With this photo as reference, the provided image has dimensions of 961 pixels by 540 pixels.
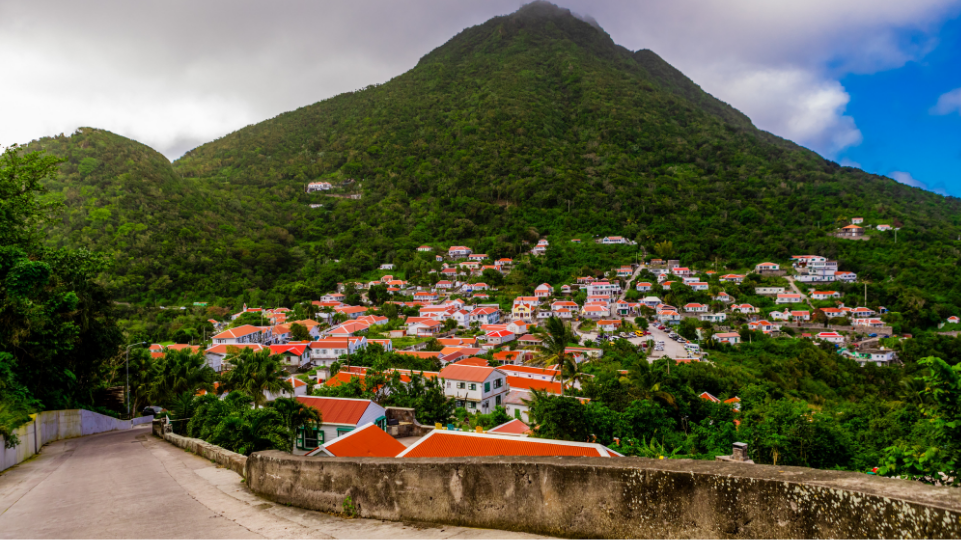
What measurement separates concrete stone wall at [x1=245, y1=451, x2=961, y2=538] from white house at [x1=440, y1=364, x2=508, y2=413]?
76.0 ft

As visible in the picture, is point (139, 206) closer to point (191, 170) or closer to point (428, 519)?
point (191, 170)

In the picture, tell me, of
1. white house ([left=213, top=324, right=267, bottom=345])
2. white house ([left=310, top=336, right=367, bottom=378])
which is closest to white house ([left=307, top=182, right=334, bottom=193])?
white house ([left=213, top=324, right=267, bottom=345])

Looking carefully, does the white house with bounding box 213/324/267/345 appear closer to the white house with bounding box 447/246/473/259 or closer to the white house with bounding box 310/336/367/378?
the white house with bounding box 310/336/367/378

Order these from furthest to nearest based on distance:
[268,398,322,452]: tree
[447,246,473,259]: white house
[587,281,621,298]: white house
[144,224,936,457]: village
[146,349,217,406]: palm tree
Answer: [447,246,473,259]: white house → [587,281,621,298]: white house → [144,224,936,457]: village → [146,349,217,406]: palm tree → [268,398,322,452]: tree

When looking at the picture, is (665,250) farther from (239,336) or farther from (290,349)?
(239,336)

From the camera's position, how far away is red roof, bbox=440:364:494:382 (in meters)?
27.1

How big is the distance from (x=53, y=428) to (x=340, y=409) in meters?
7.89

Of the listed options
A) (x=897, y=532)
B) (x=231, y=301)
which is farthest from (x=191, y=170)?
(x=897, y=532)

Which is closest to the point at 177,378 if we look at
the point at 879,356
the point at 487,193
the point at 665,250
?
the point at 879,356

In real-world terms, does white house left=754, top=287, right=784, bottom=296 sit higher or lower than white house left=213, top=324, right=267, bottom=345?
higher

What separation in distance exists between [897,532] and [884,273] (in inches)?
3558

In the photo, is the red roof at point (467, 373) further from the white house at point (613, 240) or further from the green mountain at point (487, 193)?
the white house at point (613, 240)

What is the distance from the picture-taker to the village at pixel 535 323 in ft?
110

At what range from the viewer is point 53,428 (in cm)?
1331
